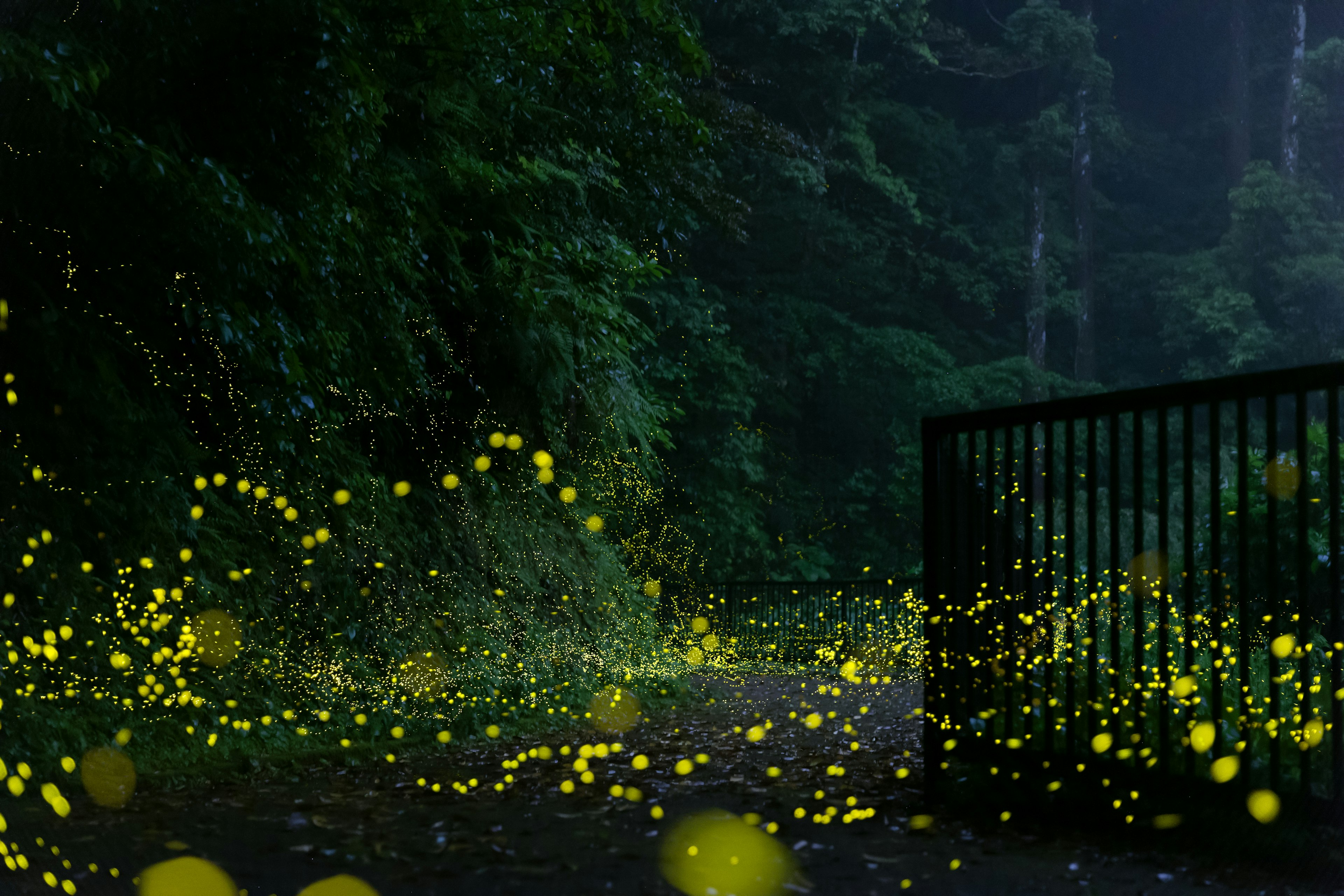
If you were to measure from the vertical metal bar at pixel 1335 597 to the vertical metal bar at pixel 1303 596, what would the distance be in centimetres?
8

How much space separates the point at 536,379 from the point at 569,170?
288 centimetres

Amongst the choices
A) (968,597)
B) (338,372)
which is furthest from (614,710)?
(968,597)

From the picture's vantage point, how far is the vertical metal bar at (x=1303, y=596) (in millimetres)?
4527

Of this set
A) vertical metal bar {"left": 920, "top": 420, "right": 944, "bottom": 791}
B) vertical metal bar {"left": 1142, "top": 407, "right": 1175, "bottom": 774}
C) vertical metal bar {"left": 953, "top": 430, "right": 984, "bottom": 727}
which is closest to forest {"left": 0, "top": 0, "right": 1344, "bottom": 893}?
vertical metal bar {"left": 920, "top": 420, "right": 944, "bottom": 791}

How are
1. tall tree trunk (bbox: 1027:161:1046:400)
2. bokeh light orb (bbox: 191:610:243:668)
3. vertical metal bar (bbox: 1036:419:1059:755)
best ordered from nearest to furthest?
vertical metal bar (bbox: 1036:419:1059:755) < bokeh light orb (bbox: 191:610:243:668) < tall tree trunk (bbox: 1027:161:1046:400)

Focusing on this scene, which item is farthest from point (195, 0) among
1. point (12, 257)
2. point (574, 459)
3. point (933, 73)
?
point (933, 73)

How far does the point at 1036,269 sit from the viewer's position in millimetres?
33688

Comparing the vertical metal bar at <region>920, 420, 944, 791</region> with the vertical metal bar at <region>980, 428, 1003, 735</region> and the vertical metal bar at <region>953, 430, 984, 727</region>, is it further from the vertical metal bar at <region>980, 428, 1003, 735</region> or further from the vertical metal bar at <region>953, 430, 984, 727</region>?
the vertical metal bar at <region>980, 428, 1003, 735</region>

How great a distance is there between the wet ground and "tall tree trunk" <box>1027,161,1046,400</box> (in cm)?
2650

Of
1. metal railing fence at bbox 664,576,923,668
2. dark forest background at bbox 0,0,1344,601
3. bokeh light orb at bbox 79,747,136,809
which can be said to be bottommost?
metal railing fence at bbox 664,576,923,668

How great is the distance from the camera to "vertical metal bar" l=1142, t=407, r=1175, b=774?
501cm

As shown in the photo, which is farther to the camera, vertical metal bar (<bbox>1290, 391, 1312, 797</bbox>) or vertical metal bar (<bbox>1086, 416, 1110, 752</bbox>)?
vertical metal bar (<bbox>1086, 416, 1110, 752</bbox>)

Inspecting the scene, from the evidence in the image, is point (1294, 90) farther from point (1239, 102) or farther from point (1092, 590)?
point (1092, 590)

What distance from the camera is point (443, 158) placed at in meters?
10.5
